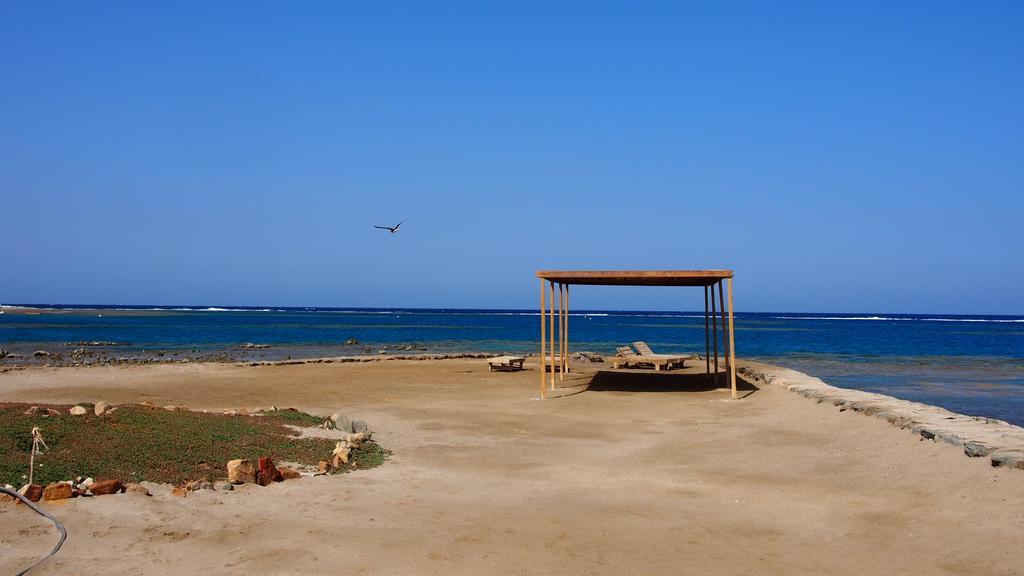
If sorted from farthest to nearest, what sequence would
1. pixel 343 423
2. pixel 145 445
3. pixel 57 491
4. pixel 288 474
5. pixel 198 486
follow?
pixel 343 423 → pixel 145 445 → pixel 288 474 → pixel 198 486 → pixel 57 491

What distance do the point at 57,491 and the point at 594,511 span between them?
17.0ft

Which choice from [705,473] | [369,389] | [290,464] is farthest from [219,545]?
[369,389]

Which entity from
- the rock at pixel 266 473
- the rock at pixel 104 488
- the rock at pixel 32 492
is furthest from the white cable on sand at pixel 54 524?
the rock at pixel 266 473

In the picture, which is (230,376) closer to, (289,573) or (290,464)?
(290,464)

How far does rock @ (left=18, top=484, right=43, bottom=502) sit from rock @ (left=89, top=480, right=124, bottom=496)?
0.46 meters

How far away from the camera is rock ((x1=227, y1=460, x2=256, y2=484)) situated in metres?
8.57

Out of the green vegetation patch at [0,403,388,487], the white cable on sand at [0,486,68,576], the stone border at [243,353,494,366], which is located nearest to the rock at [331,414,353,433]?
the green vegetation patch at [0,403,388,487]

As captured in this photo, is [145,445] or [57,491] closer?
[57,491]

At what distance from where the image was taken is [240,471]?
342 inches

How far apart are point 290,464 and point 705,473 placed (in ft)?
16.7

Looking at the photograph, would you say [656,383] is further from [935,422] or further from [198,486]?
[198,486]

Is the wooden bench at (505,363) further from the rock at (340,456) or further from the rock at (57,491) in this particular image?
the rock at (57,491)

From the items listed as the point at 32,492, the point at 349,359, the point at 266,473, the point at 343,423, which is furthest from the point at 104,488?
the point at 349,359

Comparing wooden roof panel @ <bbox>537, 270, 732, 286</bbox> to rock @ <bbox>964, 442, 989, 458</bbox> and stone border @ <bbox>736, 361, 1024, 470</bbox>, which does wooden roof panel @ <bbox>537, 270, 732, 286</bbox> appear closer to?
stone border @ <bbox>736, 361, 1024, 470</bbox>
